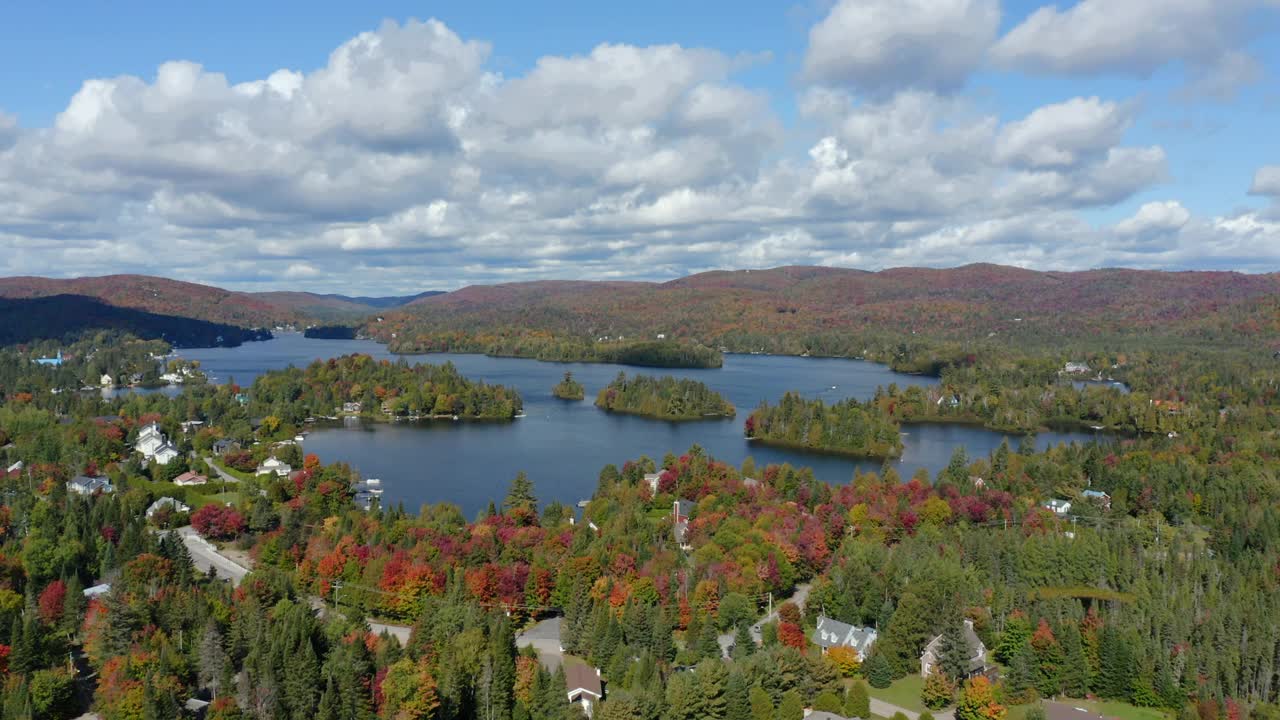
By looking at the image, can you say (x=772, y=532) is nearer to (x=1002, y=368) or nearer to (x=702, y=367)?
(x=1002, y=368)

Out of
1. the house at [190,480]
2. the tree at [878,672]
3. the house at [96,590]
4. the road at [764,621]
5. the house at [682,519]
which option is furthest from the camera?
the house at [190,480]

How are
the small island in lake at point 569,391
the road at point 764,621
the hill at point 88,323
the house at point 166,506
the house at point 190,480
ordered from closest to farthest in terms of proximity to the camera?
the road at point 764,621
the house at point 166,506
the house at point 190,480
the small island in lake at point 569,391
the hill at point 88,323

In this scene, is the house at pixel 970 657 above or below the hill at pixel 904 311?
below

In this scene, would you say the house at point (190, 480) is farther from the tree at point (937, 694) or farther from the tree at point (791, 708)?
the tree at point (937, 694)

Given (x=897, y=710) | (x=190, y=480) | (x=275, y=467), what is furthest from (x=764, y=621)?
(x=275, y=467)

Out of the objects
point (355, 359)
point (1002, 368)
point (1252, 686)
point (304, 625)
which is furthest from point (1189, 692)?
point (1002, 368)

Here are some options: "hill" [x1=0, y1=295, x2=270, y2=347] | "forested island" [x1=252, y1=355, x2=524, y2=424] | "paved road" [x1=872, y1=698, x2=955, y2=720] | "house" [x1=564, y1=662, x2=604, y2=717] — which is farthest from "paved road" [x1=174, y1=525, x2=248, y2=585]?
"hill" [x1=0, y1=295, x2=270, y2=347]

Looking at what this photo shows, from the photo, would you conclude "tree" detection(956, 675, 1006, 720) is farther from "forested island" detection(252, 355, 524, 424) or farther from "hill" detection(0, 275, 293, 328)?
"hill" detection(0, 275, 293, 328)

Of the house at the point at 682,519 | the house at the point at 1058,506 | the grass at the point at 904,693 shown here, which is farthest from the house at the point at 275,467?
the house at the point at 1058,506
